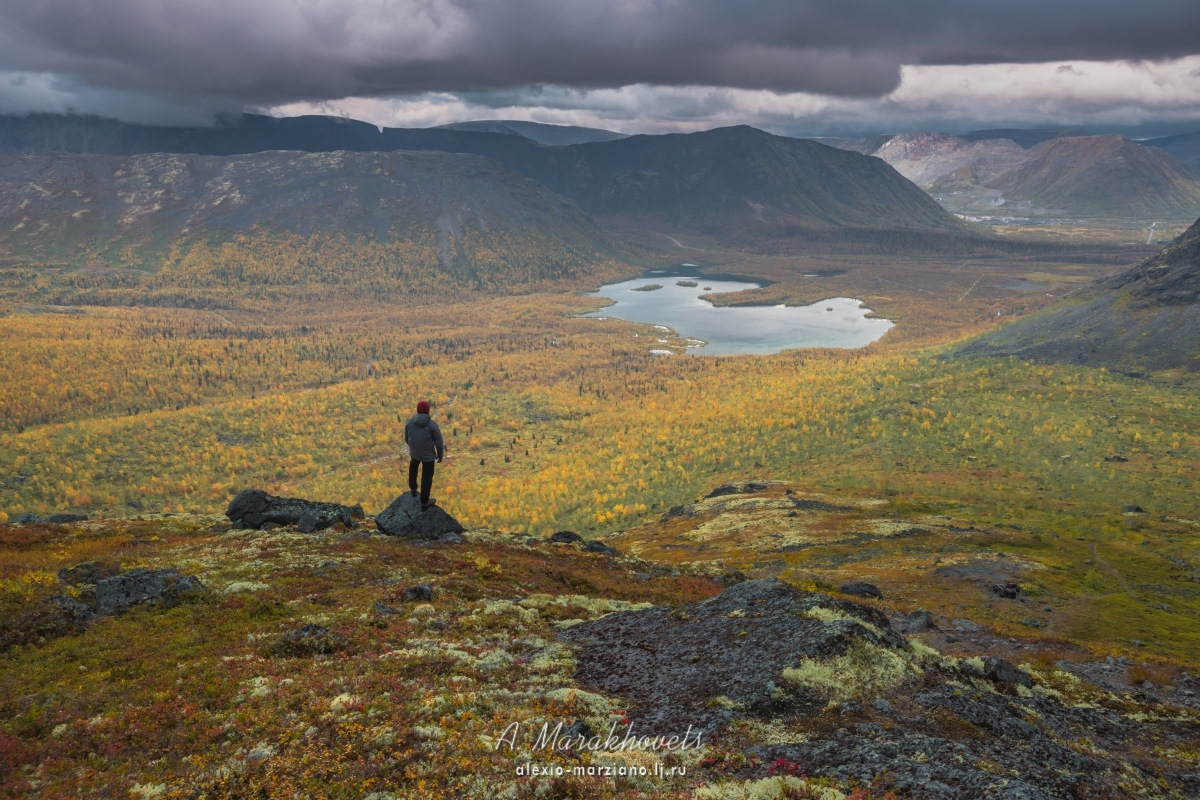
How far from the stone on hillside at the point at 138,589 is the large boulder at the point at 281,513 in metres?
15.8

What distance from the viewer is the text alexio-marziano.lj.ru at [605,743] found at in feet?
53.5

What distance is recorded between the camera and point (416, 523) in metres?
43.3

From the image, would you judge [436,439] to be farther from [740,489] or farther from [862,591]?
[740,489]

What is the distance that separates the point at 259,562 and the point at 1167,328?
21616cm

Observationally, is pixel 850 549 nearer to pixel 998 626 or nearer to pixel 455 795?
pixel 998 626

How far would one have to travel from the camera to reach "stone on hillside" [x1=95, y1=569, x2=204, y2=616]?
85.0ft

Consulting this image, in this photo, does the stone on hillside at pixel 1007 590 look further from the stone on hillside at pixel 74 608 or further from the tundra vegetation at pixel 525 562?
the stone on hillside at pixel 74 608

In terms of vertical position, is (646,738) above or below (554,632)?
above

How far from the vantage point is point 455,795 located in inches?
592

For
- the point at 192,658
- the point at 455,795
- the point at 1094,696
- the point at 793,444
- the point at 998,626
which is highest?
the point at 455,795

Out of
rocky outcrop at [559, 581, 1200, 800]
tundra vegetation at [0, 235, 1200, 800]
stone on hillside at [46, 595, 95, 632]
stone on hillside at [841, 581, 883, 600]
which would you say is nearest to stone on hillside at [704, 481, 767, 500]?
tundra vegetation at [0, 235, 1200, 800]

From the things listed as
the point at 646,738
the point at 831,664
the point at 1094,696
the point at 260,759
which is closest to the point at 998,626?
the point at 1094,696

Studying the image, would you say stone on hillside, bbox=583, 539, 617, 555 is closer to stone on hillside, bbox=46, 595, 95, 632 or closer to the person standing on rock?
the person standing on rock

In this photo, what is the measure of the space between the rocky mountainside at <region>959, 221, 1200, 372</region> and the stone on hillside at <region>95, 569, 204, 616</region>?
20035 centimetres
